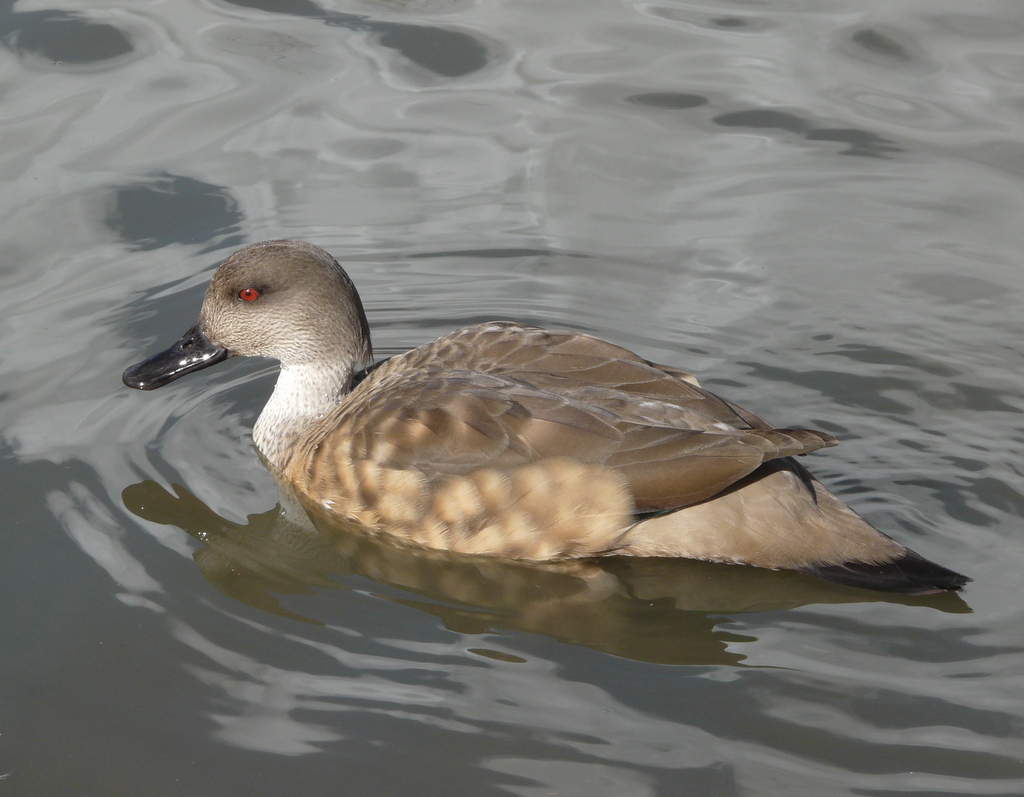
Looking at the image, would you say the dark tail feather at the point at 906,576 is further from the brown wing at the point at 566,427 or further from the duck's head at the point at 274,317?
the duck's head at the point at 274,317

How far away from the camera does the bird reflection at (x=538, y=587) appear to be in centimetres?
473

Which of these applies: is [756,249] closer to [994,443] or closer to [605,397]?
[994,443]

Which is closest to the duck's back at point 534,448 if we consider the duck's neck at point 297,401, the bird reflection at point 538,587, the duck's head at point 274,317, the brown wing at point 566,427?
the brown wing at point 566,427

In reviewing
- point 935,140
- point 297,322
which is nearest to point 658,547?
point 297,322

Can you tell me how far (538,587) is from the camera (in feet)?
16.5

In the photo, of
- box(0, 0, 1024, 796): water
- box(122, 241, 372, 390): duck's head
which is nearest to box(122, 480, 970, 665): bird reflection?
box(0, 0, 1024, 796): water

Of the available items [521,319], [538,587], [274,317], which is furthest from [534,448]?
[521,319]

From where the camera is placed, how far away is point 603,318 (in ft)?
23.1

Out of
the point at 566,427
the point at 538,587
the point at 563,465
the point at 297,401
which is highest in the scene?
the point at 566,427

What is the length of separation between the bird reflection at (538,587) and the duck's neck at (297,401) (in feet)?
2.00

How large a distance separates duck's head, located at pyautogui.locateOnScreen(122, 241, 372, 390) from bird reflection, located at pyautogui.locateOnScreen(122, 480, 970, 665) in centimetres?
90

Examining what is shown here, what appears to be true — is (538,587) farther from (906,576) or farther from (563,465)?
(906,576)

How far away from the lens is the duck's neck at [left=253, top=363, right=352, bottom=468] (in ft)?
19.6

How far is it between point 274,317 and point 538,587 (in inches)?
76.1
